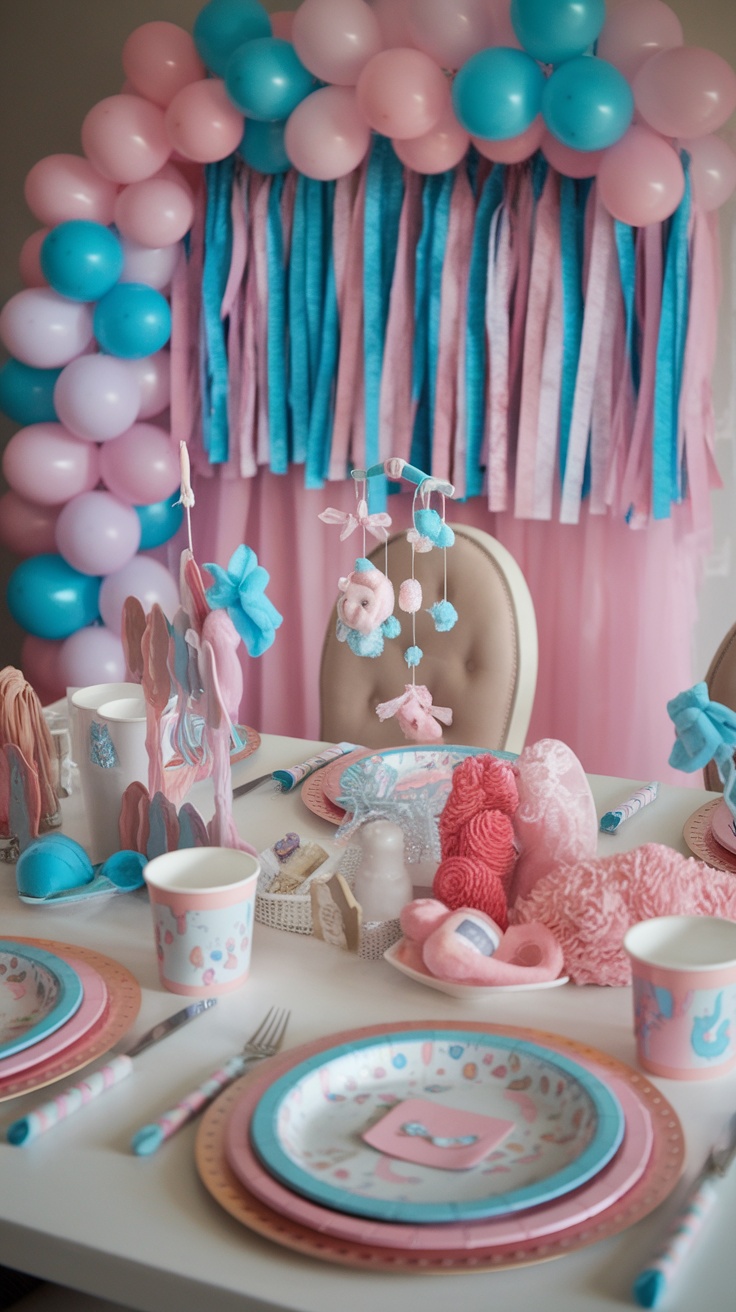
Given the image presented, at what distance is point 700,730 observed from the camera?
1012 millimetres

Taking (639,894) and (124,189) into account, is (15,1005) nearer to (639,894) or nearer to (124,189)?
(639,894)

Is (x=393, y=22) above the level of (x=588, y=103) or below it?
above

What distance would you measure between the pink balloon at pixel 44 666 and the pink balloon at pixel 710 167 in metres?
1.84

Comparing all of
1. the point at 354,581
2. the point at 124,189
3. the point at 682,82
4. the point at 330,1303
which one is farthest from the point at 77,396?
the point at 330,1303

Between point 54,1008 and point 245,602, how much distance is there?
373 millimetres

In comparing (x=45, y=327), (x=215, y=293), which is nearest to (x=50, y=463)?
(x=45, y=327)

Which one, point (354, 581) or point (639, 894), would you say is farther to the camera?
point (354, 581)

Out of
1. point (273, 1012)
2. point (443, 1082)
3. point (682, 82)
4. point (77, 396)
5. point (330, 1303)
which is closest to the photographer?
point (330, 1303)

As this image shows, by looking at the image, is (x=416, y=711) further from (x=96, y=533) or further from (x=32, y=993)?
(x=96, y=533)

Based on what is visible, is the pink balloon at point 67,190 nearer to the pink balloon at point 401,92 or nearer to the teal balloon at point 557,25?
the pink balloon at point 401,92

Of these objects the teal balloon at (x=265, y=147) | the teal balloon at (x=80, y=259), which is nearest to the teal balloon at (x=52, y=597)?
the teal balloon at (x=80, y=259)

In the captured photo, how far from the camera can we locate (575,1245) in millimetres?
648

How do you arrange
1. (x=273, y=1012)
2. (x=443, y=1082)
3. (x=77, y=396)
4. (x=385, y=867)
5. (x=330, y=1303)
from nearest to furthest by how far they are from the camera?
(x=330, y=1303)
(x=443, y=1082)
(x=273, y=1012)
(x=385, y=867)
(x=77, y=396)

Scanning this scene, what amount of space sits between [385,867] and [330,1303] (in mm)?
477
